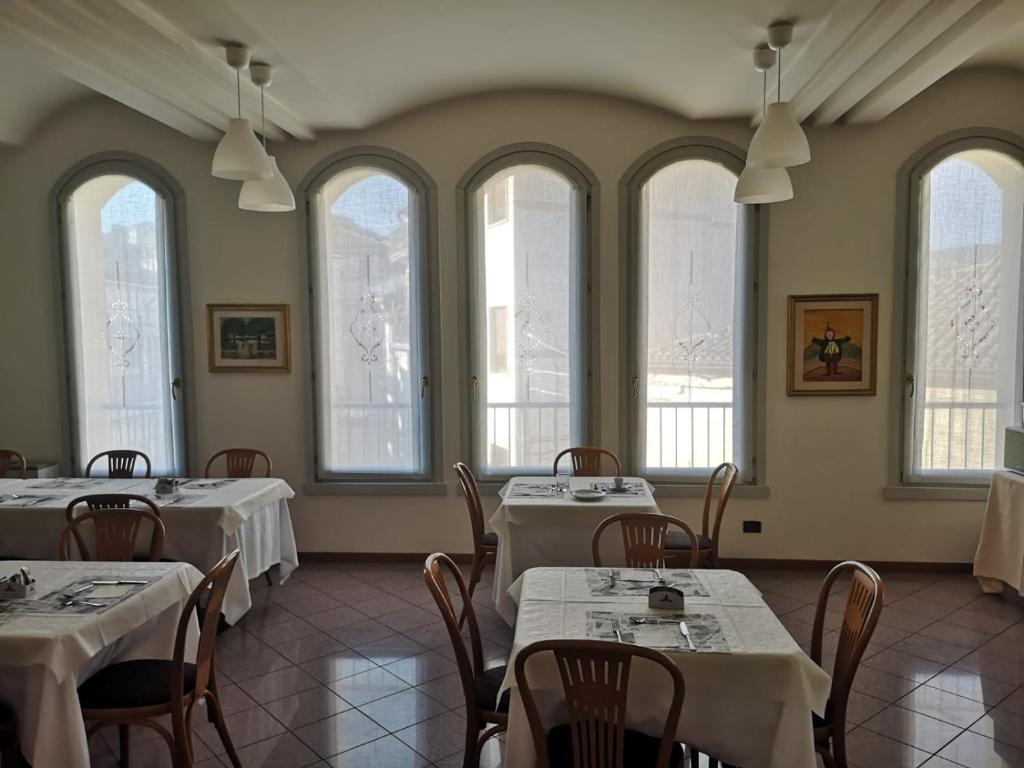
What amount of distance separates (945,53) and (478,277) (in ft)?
9.66

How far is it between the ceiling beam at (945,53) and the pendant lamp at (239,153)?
3161 millimetres

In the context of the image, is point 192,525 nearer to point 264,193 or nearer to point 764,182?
point 264,193

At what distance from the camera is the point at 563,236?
5324mm

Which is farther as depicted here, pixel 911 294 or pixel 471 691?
pixel 911 294

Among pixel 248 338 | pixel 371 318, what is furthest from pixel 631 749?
pixel 248 338

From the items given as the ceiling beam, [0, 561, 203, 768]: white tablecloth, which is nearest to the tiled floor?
[0, 561, 203, 768]: white tablecloth

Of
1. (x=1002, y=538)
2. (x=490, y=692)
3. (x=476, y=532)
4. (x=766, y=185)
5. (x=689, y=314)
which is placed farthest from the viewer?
(x=689, y=314)

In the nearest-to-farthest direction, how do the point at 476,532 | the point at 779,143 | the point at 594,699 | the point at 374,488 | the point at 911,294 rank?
1. the point at 594,699
2. the point at 779,143
3. the point at 476,532
4. the point at 911,294
5. the point at 374,488

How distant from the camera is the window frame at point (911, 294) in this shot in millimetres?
4973

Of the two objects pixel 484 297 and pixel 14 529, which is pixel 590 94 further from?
pixel 14 529

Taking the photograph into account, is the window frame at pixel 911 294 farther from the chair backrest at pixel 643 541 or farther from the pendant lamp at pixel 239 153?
the pendant lamp at pixel 239 153


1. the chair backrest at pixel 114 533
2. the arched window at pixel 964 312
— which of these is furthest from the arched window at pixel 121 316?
the arched window at pixel 964 312

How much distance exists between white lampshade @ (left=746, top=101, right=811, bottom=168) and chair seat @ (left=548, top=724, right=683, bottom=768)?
240 centimetres

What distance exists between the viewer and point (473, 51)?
170 inches
